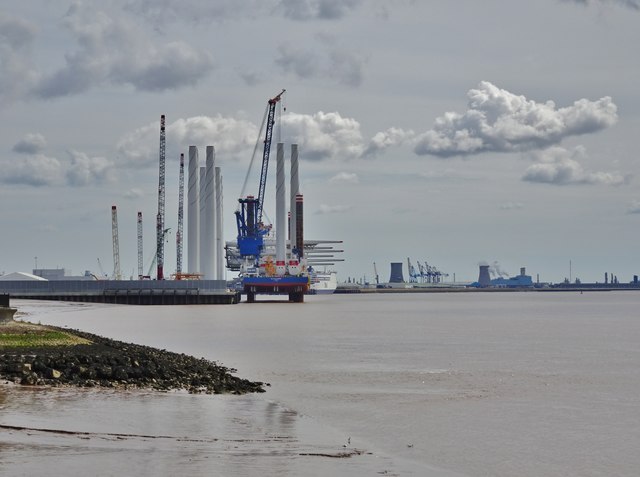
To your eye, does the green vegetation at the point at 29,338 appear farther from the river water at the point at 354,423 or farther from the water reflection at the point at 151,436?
the water reflection at the point at 151,436

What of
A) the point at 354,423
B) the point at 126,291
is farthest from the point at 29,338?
the point at 126,291

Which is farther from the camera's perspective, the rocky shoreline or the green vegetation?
the green vegetation

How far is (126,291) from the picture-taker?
186750 mm

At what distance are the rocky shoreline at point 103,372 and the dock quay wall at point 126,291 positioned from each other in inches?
5600

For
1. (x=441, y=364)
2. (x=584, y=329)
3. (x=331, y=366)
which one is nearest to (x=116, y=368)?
(x=331, y=366)

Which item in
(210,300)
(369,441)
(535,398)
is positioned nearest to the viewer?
(369,441)

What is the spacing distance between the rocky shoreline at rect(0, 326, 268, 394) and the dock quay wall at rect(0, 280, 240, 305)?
142 metres

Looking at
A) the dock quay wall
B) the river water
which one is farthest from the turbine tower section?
the river water

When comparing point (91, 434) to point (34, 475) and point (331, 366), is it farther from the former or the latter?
point (331, 366)

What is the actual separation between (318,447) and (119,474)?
7473 millimetres

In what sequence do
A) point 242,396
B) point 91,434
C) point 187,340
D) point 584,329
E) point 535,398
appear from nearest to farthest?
point 91,434 < point 242,396 < point 535,398 < point 187,340 < point 584,329

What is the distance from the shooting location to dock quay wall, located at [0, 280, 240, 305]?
7106 inches

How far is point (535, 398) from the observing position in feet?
135

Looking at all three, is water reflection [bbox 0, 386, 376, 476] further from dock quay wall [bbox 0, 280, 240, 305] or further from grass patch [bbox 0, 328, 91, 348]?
dock quay wall [bbox 0, 280, 240, 305]
